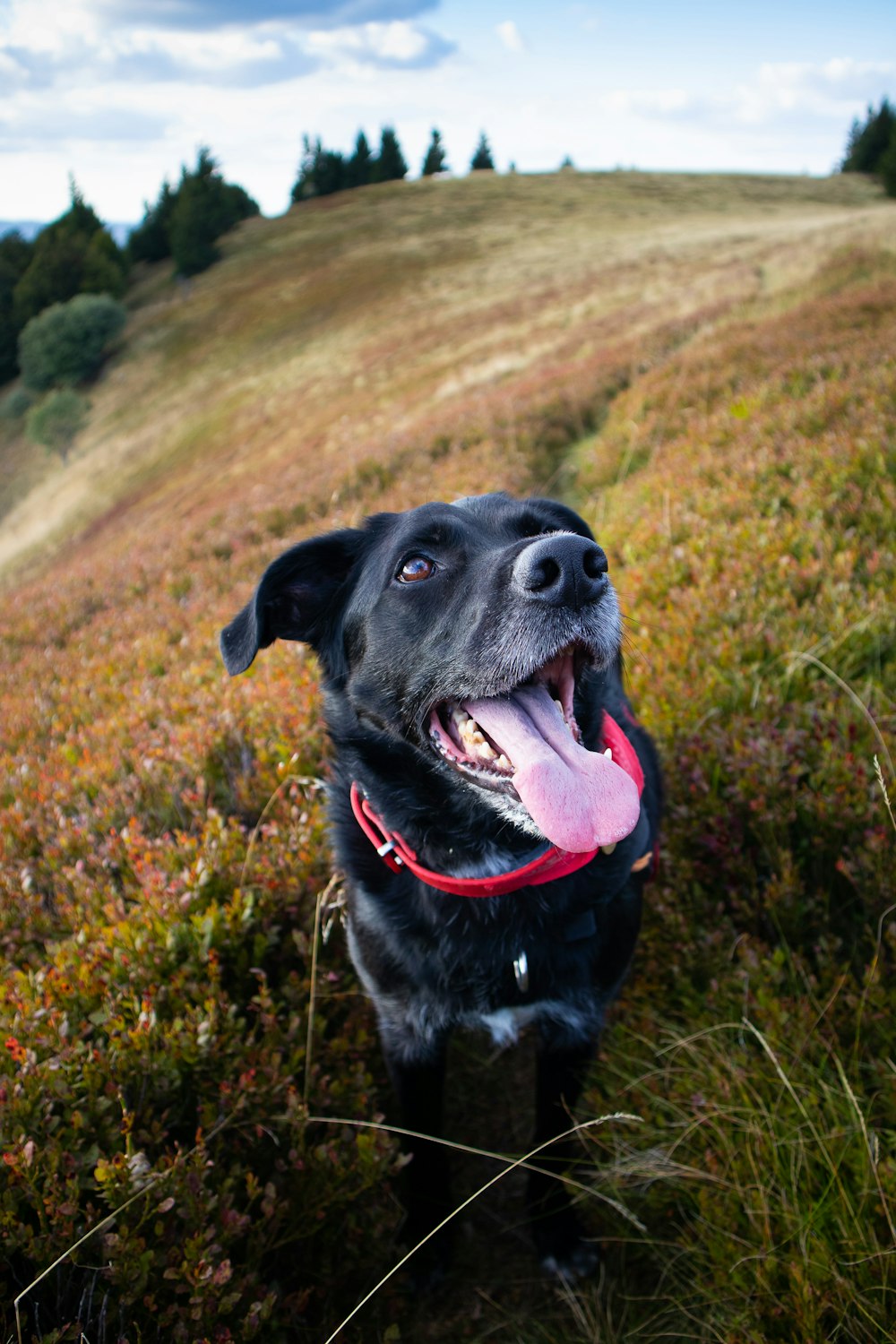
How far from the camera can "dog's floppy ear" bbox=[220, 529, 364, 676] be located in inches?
110

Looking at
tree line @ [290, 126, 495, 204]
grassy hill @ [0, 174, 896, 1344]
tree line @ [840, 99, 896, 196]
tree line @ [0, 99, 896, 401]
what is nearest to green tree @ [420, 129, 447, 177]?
tree line @ [290, 126, 495, 204]

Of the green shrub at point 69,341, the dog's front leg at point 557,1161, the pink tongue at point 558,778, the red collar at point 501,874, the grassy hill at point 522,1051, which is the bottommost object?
the dog's front leg at point 557,1161

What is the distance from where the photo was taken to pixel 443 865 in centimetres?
272

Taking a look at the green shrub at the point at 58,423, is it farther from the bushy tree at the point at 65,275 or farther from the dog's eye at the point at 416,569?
the dog's eye at the point at 416,569

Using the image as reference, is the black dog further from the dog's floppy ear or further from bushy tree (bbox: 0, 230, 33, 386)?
bushy tree (bbox: 0, 230, 33, 386)

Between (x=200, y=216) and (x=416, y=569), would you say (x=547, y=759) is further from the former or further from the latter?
(x=200, y=216)

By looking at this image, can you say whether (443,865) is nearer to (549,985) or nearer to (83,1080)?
(549,985)

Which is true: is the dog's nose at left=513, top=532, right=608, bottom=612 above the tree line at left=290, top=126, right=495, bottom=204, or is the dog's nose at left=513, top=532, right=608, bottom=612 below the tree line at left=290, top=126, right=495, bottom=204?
below

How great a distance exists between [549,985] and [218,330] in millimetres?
47090

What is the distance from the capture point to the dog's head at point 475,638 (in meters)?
2.29

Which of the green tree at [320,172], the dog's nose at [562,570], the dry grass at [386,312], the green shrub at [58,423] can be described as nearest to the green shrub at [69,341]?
the dry grass at [386,312]

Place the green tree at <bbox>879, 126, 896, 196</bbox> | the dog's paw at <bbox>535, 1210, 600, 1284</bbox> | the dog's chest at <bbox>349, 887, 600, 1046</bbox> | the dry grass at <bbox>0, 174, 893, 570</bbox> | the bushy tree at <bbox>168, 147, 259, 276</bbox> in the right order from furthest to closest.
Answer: the bushy tree at <bbox>168, 147, 259, 276</bbox>
the green tree at <bbox>879, 126, 896, 196</bbox>
the dry grass at <bbox>0, 174, 893, 570</bbox>
the dog's paw at <bbox>535, 1210, 600, 1284</bbox>
the dog's chest at <bbox>349, 887, 600, 1046</bbox>

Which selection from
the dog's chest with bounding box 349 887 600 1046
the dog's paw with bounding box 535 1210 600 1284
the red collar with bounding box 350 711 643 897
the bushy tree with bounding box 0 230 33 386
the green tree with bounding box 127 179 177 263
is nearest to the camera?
the red collar with bounding box 350 711 643 897

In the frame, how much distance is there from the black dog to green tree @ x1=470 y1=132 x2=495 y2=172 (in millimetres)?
78797
